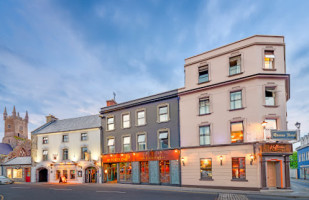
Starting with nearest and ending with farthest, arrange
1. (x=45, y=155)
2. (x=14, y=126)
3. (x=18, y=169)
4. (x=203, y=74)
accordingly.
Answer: (x=203, y=74) < (x=45, y=155) < (x=18, y=169) < (x=14, y=126)

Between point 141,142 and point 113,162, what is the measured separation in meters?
5.73

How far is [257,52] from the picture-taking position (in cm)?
2339

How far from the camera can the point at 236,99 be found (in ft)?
79.4

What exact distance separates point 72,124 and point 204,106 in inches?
970

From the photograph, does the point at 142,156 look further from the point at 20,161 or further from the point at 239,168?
the point at 20,161

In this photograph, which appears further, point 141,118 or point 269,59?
point 141,118

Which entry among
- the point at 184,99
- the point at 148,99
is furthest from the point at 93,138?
the point at 184,99

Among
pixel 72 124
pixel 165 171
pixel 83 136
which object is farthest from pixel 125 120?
pixel 72 124

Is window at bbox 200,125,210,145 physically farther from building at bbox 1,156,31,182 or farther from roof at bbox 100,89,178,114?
building at bbox 1,156,31,182

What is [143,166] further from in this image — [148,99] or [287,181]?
[287,181]

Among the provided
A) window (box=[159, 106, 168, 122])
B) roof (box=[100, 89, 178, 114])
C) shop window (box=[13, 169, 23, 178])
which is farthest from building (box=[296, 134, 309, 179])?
shop window (box=[13, 169, 23, 178])

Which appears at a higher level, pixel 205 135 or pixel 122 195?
pixel 205 135

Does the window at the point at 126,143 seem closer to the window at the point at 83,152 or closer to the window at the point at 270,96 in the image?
the window at the point at 83,152

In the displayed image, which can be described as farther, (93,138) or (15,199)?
(93,138)
